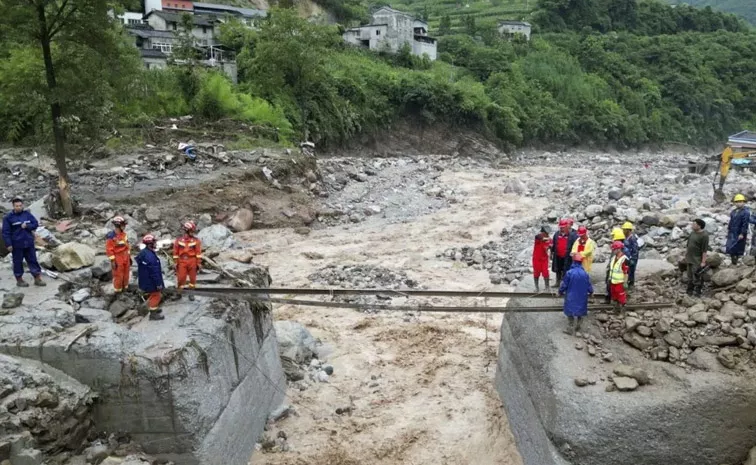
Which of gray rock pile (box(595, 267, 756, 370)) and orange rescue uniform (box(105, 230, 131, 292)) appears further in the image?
orange rescue uniform (box(105, 230, 131, 292))

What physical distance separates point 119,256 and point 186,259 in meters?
0.85

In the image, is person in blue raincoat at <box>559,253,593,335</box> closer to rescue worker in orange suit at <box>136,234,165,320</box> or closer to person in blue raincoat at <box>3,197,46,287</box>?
rescue worker in orange suit at <box>136,234,165,320</box>

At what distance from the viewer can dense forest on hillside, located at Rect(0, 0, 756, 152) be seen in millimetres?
14508

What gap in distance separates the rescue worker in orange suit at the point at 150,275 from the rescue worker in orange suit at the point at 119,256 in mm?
420

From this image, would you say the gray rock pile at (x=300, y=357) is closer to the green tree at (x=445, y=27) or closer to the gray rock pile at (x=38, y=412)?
the gray rock pile at (x=38, y=412)

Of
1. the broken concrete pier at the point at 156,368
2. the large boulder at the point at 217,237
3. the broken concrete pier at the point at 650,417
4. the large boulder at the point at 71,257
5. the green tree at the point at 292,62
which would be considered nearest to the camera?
the broken concrete pier at the point at 650,417

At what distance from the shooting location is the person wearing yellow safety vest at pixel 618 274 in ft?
24.4

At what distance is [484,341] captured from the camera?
35.9ft

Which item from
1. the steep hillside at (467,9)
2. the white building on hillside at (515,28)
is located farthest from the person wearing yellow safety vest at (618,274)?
the steep hillside at (467,9)

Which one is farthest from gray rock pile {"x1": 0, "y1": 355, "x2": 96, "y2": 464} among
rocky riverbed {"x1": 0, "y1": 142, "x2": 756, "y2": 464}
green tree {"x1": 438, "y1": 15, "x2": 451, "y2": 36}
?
green tree {"x1": 438, "y1": 15, "x2": 451, "y2": 36}

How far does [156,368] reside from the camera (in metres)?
6.08

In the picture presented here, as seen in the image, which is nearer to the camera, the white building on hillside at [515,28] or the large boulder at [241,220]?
the large boulder at [241,220]

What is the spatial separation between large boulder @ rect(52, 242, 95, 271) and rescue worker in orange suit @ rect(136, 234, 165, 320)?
5.26 ft

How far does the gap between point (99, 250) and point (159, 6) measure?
46.0 metres
